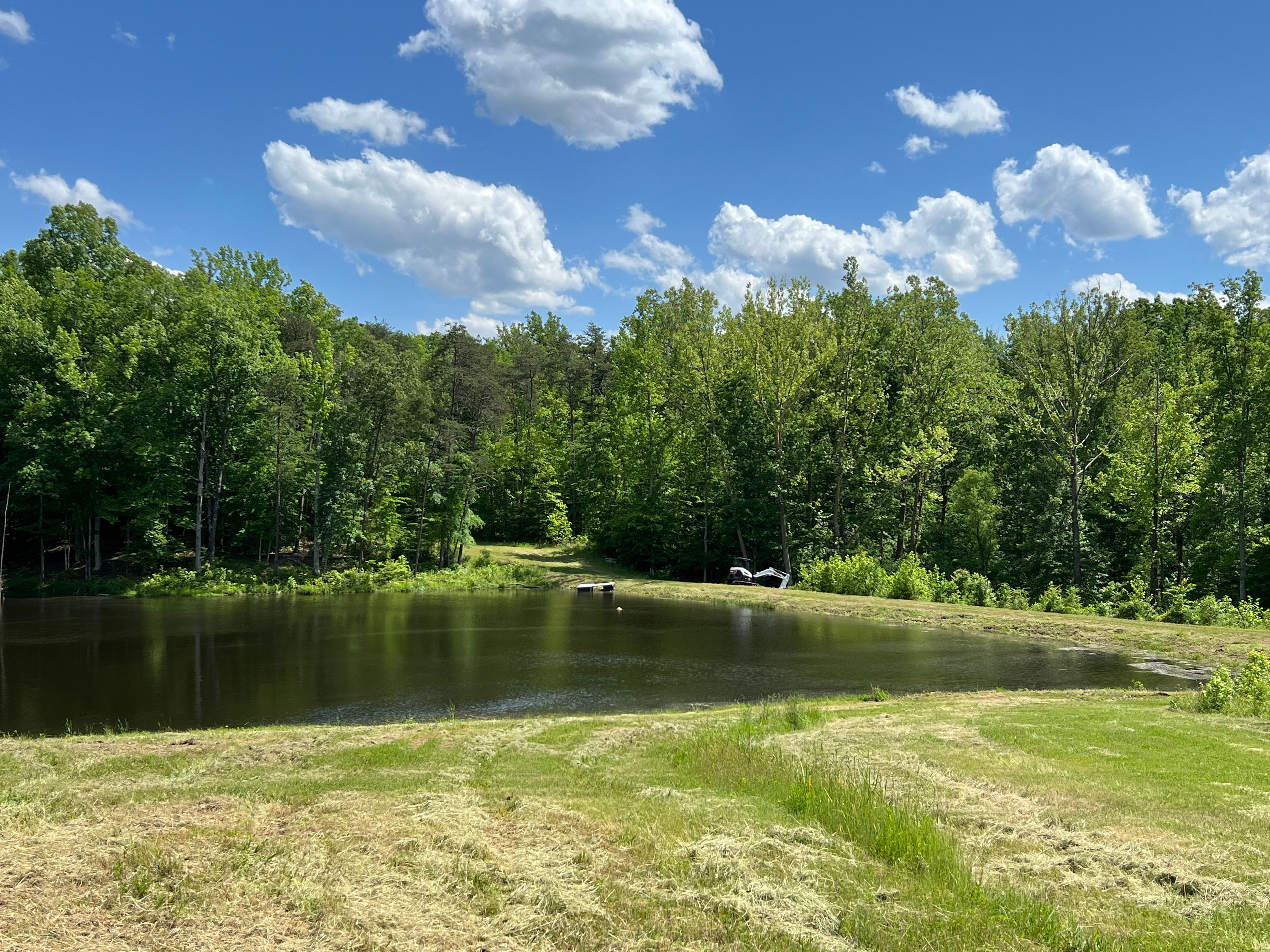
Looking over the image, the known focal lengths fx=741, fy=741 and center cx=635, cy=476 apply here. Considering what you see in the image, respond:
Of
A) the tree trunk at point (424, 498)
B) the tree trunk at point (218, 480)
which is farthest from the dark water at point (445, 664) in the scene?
the tree trunk at point (424, 498)

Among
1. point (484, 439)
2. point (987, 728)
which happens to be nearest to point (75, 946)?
point (987, 728)

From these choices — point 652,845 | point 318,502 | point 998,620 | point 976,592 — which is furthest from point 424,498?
point 652,845

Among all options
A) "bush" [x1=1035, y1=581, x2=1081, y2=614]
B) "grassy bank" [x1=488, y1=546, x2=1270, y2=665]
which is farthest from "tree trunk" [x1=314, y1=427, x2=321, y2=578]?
"bush" [x1=1035, y1=581, x2=1081, y2=614]

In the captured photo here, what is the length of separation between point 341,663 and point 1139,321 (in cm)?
4774

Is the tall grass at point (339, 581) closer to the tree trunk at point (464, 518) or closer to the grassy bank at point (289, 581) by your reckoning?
the grassy bank at point (289, 581)

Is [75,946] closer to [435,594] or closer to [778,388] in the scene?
[435,594]

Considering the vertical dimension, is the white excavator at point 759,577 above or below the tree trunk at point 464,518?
below

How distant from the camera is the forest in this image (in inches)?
1427

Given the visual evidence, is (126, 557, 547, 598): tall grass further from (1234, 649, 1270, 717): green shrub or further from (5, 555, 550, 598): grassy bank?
(1234, 649, 1270, 717): green shrub

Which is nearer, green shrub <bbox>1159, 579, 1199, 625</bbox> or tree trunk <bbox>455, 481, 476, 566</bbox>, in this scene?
green shrub <bbox>1159, 579, 1199, 625</bbox>

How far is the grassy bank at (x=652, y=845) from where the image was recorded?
5.30 m

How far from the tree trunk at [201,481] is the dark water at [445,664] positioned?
8.04m

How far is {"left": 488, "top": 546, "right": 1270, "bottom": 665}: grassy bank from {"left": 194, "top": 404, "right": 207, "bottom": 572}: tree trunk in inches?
752

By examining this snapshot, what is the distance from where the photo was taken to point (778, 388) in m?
42.6
